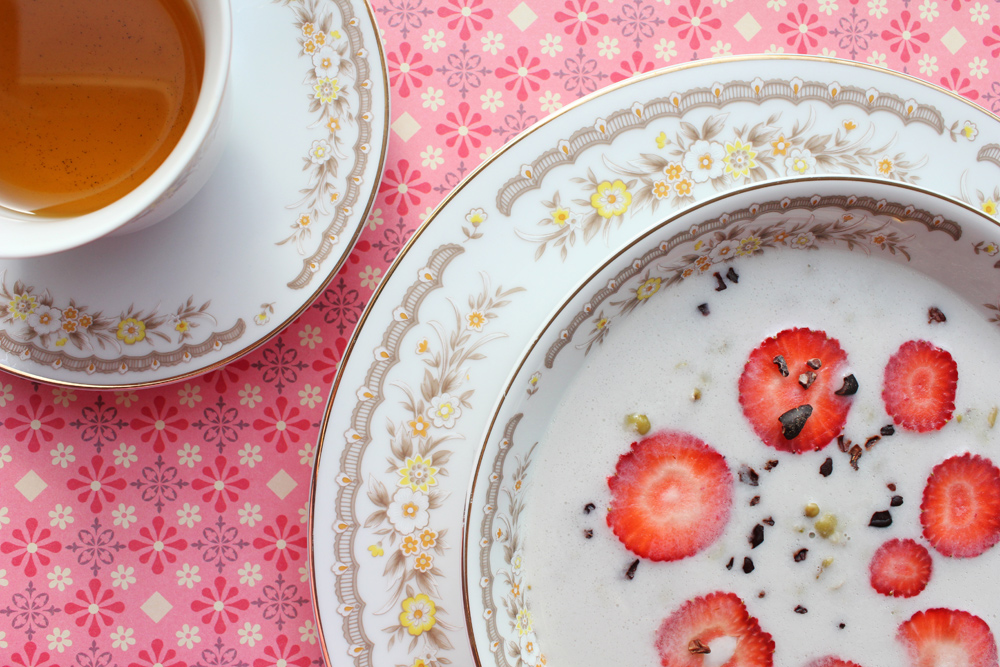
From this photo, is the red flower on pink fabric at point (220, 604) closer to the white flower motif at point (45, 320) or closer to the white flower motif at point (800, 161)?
the white flower motif at point (45, 320)

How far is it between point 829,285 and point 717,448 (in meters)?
0.20

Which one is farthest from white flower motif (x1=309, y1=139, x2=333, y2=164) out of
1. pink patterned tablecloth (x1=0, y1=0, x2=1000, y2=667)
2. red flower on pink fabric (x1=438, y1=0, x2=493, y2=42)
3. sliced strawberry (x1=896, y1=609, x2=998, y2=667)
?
sliced strawberry (x1=896, y1=609, x2=998, y2=667)

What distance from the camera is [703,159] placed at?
63 centimetres

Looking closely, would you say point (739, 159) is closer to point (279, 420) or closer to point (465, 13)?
point (465, 13)

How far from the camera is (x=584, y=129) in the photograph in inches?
24.5

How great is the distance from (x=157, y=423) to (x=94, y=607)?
0.72 ft

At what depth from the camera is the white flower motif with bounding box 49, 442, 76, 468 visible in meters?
0.75

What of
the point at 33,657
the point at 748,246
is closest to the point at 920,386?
the point at 748,246

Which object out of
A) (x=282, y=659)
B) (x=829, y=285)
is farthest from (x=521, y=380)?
(x=282, y=659)

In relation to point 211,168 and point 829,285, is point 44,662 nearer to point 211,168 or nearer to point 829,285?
point 211,168

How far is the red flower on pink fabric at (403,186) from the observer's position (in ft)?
2.45

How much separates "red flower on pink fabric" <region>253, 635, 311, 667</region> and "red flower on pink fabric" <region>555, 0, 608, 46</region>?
77cm

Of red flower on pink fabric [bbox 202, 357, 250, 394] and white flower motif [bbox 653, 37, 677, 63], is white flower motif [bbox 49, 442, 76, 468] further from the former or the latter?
white flower motif [bbox 653, 37, 677, 63]

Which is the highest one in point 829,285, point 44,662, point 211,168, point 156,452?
point 829,285
